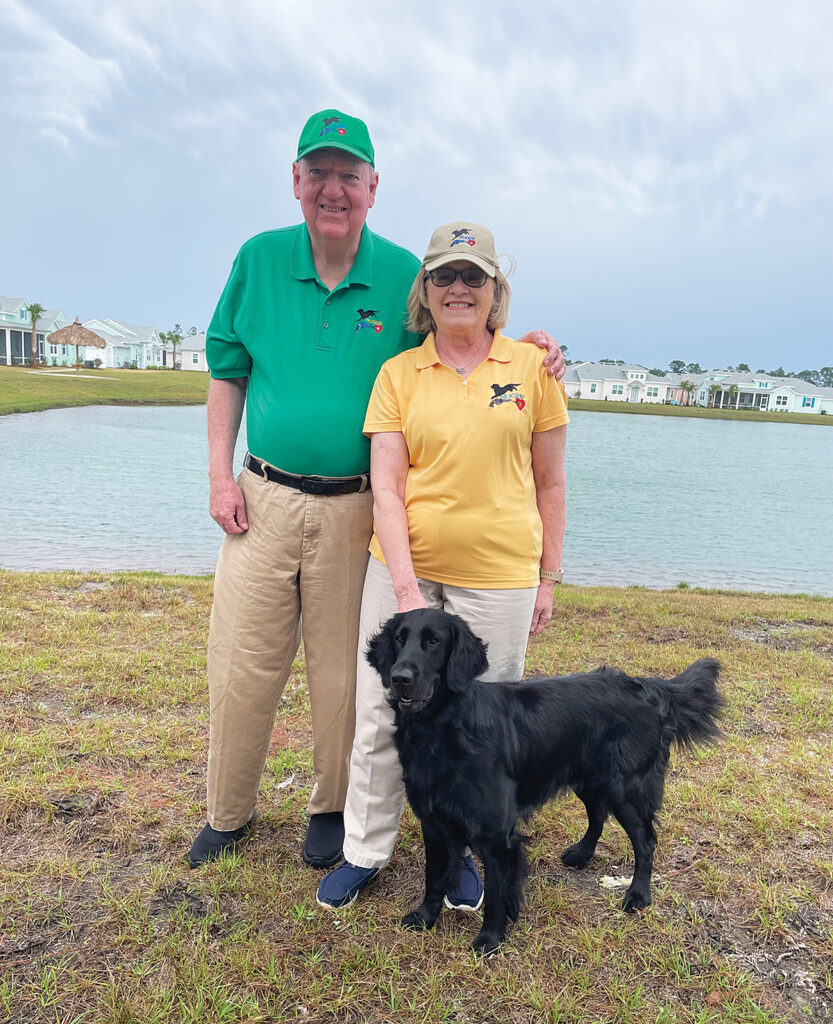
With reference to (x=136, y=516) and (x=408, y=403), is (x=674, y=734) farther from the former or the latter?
(x=136, y=516)

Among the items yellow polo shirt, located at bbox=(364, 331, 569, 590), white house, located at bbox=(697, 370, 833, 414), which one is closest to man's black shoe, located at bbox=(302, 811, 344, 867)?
yellow polo shirt, located at bbox=(364, 331, 569, 590)

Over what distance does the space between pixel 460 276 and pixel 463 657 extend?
1362 millimetres

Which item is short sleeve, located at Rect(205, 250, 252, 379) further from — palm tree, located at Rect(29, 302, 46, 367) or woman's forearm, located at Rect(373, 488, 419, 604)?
palm tree, located at Rect(29, 302, 46, 367)

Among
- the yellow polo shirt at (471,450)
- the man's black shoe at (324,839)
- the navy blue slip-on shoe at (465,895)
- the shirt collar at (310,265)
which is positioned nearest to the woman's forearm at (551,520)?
the yellow polo shirt at (471,450)

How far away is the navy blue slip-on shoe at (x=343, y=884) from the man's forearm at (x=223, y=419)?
1697mm

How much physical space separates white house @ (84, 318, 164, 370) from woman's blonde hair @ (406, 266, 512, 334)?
87.0m

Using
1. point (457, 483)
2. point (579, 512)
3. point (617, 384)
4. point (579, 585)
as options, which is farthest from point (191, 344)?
point (457, 483)

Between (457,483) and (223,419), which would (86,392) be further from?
(457,483)

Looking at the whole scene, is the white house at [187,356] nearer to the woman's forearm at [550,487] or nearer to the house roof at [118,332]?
the house roof at [118,332]

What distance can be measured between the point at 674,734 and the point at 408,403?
1.77 meters

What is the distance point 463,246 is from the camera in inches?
102

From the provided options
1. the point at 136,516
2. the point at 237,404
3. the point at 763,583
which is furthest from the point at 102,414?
the point at 237,404

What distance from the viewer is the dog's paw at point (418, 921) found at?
2.78 metres

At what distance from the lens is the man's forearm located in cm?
308
